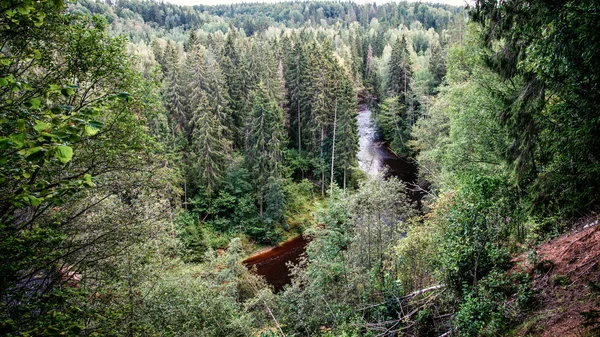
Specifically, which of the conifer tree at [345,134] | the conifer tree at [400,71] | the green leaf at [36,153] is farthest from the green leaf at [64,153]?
the conifer tree at [400,71]

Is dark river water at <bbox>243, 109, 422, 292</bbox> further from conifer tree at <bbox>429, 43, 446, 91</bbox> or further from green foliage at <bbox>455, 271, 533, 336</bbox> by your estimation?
conifer tree at <bbox>429, 43, 446, 91</bbox>

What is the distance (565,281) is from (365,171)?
2903 centimetres

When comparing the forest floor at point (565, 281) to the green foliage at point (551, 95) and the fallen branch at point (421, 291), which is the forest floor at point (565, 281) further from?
the fallen branch at point (421, 291)

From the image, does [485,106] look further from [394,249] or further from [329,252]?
[329,252]

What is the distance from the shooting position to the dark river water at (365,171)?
23.8 meters

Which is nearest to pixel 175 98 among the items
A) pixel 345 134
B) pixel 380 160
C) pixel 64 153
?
pixel 345 134

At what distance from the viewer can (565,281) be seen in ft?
21.3

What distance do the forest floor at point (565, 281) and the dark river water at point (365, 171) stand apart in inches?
325

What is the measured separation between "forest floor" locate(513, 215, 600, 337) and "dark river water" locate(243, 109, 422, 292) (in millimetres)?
8260

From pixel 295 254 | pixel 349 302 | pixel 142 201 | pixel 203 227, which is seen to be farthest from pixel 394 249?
pixel 203 227

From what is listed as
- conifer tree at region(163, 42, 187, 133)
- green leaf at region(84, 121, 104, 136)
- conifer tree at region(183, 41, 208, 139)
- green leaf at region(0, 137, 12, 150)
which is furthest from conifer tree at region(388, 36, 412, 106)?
green leaf at region(0, 137, 12, 150)

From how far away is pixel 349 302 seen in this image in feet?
41.1

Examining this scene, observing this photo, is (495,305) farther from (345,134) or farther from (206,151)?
(345,134)

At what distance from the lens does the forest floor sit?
5.67m
